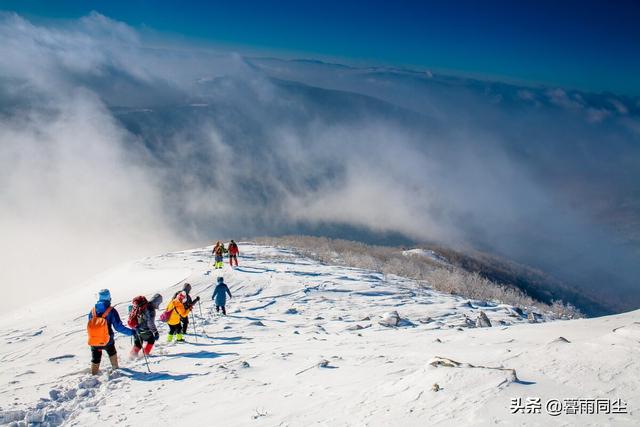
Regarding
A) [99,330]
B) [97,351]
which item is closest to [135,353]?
[97,351]

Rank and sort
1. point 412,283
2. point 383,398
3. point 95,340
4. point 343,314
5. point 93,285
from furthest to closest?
point 412,283
point 93,285
point 343,314
point 95,340
point 383,398

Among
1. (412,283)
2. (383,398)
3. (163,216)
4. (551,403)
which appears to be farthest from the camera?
(163,216)

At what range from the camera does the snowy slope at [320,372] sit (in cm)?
671

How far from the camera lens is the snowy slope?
6711 mm

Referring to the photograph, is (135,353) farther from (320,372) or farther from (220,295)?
(220,295)

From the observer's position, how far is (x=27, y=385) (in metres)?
11.1

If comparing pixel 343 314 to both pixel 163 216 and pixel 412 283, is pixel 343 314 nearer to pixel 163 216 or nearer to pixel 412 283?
pixel 412 283

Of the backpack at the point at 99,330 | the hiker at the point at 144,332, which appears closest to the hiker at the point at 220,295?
the hiker at the point at 144,332

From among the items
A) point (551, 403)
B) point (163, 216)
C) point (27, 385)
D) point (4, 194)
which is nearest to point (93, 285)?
point (27, 385)

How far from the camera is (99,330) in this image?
35.8ft

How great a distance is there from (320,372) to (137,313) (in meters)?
5.75

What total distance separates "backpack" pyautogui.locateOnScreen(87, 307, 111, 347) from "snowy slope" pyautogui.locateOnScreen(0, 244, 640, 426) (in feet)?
2.76

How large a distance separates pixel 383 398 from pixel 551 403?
97.7 inches

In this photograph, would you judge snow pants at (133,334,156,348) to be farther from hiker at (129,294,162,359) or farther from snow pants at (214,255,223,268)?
snow pants at (214,255,223,268)
